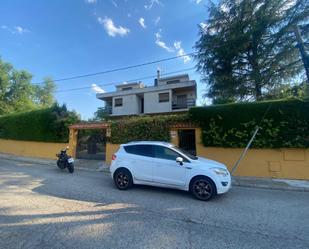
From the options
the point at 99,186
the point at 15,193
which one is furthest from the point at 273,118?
the point at 15,193

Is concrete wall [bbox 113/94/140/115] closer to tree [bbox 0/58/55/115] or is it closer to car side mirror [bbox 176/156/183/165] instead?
tree [bbox 0/58/55/115]

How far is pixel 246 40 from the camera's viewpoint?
15.0 m

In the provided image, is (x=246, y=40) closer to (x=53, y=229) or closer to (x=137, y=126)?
(x=137, y=126)

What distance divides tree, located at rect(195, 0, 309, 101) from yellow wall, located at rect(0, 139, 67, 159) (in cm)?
1338

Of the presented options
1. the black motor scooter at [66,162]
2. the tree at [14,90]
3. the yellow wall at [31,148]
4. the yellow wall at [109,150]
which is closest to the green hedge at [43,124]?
the yellow wall at [31,148]

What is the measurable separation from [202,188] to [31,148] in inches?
576

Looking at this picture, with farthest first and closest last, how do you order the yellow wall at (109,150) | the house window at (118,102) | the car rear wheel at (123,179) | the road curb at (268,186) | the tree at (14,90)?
the tree at (14,90), the house window at (118,102), the yellow wall at (109,150), the road curb at (268,186), the car rear wheel at (123,179)

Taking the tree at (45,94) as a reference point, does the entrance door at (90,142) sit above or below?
below

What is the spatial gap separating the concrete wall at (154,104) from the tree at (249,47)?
6846mm

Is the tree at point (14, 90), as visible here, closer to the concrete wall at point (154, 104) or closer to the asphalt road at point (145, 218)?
the concrete wall at point (154, 104)

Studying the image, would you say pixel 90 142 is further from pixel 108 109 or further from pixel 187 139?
pixel 108 109

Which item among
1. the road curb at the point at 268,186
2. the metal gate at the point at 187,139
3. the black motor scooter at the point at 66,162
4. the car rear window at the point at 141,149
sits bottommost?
the road curb at the point at 268,186

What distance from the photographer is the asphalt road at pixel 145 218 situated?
3311 mm

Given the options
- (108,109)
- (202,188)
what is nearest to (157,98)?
(108,109)
